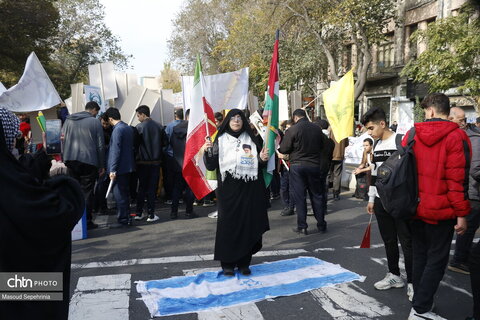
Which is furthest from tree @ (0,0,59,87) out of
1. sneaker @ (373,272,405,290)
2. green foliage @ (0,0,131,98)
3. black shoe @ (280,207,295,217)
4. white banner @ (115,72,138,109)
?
sneaker @ (373,272,405,290)

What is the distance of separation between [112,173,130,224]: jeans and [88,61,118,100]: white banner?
375 centimetres

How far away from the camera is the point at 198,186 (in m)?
5.85

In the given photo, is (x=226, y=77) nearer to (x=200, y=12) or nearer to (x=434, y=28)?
(x=434, y=28)

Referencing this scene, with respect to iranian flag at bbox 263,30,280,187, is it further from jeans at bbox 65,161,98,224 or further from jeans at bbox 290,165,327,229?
jeans at bbox 65,161,98,224

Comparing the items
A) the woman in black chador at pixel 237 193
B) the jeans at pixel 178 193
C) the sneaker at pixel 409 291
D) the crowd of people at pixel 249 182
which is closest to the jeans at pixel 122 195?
the crowd of people at pixel 249 182

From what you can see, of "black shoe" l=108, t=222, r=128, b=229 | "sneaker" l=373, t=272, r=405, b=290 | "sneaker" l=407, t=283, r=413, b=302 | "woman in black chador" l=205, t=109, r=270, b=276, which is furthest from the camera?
"black shoe" l=108, t=222, r=128, b=229

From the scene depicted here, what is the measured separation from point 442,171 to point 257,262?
2742 millimetres

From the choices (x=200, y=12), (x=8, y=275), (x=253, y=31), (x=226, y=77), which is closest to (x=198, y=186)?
(x=226, y=77)

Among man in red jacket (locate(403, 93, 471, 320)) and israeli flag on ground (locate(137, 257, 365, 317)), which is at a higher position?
man in red jacket (locate(403, 93, 471, 320))

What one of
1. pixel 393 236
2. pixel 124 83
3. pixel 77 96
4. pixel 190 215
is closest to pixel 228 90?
pixel 393 236

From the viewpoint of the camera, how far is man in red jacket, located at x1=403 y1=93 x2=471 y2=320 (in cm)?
360

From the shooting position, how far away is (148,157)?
806 cm

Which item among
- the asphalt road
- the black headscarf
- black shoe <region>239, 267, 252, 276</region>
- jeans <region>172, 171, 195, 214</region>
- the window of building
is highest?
the window of building

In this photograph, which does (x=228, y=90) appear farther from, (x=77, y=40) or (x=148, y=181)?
(x=77, y=40)
